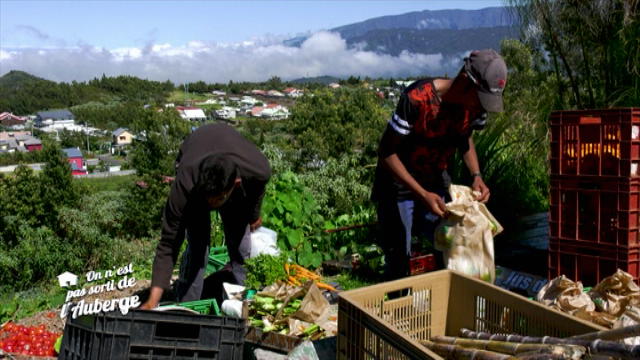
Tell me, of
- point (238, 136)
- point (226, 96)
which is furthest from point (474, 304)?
point (226, 96)

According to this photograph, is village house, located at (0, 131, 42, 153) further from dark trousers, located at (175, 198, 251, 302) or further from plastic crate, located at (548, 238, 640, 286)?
plastic crate, located at (548, 238, 640, 286)

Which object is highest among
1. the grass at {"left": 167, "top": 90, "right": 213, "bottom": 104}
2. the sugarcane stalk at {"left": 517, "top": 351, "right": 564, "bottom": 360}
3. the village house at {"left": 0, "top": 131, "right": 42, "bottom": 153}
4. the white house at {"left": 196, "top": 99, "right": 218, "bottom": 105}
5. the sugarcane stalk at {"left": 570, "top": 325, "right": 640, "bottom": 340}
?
the grass at {"left": 167, "top": 90, "right": 213, "bottom": 104}

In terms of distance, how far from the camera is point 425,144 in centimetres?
344

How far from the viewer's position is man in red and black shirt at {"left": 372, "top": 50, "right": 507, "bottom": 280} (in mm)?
3051

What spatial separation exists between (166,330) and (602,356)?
153 cm

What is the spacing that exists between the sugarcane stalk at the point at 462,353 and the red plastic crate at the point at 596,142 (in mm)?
1814

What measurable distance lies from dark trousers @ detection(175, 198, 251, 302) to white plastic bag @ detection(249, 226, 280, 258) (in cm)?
27

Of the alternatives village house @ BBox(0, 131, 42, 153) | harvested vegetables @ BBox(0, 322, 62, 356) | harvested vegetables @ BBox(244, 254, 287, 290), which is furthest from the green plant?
village house @ BBox(0, 131, 42, 153)

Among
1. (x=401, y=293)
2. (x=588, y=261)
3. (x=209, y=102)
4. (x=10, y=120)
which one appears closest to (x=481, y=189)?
(x=588, y=261)

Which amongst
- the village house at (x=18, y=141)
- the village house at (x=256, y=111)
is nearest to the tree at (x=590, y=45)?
the village house at (x=18, y=141)

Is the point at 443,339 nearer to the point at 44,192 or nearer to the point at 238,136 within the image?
the point at 238,136

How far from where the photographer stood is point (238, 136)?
3.57 metres

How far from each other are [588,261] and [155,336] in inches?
101

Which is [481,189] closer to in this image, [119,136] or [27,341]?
[27,341]
